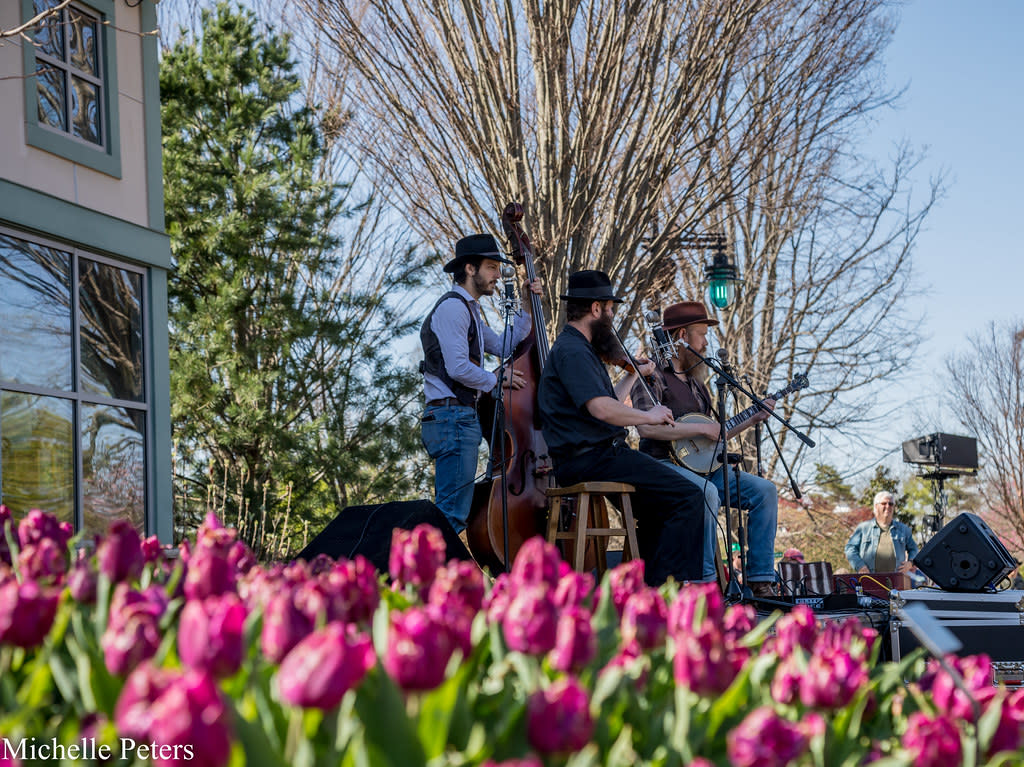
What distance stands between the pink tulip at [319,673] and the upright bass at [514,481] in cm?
418

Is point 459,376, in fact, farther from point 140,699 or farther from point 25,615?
point 140,699

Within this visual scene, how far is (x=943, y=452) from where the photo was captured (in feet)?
37.1

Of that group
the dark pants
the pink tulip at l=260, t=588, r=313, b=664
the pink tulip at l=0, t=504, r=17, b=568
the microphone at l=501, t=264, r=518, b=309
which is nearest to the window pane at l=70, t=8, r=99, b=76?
the microphone at l=501, t=264, r=518, b=309

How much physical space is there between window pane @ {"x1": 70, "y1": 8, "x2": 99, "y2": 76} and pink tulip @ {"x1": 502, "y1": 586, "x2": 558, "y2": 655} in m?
6.66

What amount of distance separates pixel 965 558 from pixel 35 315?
5262 mm

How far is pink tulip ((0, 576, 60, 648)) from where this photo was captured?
1.12m

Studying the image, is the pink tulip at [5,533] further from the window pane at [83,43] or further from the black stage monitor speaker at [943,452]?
the black stage monitor speaker at [943,452]

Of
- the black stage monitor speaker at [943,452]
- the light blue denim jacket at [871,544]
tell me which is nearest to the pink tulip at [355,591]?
the light blue denim jacket at [871,544]

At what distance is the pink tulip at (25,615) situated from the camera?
1.12 meters

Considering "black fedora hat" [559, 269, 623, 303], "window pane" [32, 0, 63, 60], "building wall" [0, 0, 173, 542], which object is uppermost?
"window pane" [32, 0, 63, 60]

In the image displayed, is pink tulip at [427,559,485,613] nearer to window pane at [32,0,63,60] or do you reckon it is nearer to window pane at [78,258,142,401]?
window pane at [78,258,142,401]

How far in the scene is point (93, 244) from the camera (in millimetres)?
6570

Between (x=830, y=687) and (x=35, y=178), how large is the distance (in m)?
6.12

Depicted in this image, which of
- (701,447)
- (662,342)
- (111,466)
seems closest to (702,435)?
(701,447)
